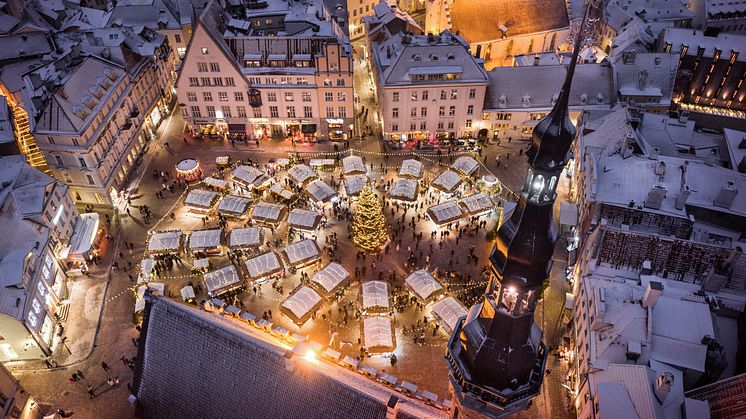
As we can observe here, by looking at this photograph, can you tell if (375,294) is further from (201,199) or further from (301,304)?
(201,199)

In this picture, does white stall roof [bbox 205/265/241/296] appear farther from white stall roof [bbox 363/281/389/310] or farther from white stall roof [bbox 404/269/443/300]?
white stall roof [bbox 404/269/443/300]

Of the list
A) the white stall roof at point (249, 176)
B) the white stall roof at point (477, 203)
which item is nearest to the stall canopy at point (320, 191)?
the white stall roof at point (249, 176)

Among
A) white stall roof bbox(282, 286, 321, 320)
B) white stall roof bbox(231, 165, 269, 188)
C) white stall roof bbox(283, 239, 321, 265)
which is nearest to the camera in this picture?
white stall roof bbox(282, 286, 321, 320)

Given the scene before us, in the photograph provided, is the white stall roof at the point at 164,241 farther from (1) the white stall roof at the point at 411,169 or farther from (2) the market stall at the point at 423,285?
(1) the white stall roof at the point at 411,169

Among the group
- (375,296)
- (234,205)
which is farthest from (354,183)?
(375,296)

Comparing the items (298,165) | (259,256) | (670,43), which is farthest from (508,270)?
(670,43)

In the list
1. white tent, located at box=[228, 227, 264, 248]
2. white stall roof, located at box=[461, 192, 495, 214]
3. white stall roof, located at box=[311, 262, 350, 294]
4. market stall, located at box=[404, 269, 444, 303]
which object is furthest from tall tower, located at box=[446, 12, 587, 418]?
white stall roof, located at box=[461, 192, 495, 214]
